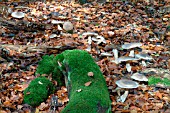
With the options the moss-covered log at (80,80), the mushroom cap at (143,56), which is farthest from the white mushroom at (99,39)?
the moss-covered log at (80,80)

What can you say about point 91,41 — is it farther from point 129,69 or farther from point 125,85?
point 125,85

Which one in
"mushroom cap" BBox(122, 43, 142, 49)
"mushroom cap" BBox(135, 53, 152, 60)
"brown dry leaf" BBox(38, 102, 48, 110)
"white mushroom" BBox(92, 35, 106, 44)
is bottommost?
"brown dry leaf" BBox(38, 102, 48, 110)

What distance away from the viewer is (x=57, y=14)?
320 inches

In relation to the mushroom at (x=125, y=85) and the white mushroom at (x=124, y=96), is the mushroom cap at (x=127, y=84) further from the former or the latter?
the white mushroom at (x=124, y=96)

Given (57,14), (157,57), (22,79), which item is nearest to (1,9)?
(57,14)

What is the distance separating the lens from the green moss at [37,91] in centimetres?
482

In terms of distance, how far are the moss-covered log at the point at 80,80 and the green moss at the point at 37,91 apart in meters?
0.33

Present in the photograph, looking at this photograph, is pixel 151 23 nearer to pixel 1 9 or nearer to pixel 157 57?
pixel 157 57

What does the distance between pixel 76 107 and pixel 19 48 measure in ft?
9.61

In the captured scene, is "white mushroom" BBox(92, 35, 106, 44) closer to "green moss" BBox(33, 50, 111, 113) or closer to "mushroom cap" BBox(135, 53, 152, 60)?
"mushroom cap" BBox(135, 53, 152, 60)

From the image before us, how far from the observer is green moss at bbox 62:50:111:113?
3980 mm

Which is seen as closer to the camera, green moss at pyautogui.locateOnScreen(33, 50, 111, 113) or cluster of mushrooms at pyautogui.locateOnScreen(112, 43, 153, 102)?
green moss at pyautogui.locateOnScreen(33, 50, 111, 113)

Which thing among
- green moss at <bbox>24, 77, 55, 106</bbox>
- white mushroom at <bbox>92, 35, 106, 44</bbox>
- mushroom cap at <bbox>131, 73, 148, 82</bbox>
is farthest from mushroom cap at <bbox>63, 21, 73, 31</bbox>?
mushroom cap at <bbox>131, 73, 148, 82</bbox>

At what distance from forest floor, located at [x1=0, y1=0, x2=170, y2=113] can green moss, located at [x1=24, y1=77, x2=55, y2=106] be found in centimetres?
10
